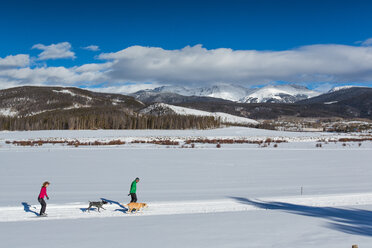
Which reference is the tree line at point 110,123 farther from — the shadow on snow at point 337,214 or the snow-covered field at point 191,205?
the shadow on snow at point 337,214

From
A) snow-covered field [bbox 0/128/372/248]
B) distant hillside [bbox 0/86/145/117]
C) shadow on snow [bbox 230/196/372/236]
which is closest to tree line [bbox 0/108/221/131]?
distant hillside [bbox 0/86/145/117]

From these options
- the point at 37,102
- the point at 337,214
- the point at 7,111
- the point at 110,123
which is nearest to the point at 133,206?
the point at 337,214

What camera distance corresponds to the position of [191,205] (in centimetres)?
1226

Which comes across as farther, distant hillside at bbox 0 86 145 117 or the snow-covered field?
distant hillside at bbox 0 86 145 117

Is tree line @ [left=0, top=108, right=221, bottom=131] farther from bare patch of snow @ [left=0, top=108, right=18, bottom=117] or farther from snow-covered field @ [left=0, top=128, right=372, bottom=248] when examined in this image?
bare patch of snow @ [left=0, top=108, right=18, bottom=117]

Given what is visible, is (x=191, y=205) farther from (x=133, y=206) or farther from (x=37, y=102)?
(x=37, y=102)

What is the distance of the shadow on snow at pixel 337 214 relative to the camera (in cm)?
948

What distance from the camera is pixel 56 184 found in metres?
16.2

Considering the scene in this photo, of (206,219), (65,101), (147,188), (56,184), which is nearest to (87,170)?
(56,184)

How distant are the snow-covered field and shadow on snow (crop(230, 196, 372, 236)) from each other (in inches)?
1.3

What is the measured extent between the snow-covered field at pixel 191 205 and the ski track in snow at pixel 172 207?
0.12ft

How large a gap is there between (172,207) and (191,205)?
74cm

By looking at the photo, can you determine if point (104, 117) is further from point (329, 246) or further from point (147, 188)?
point (329, 246)

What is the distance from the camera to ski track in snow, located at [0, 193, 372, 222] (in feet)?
35.3
